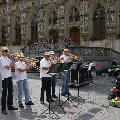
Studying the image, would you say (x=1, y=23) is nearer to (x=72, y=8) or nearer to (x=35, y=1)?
(x=35, y=1)

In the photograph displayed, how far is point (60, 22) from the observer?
3653 centimetres

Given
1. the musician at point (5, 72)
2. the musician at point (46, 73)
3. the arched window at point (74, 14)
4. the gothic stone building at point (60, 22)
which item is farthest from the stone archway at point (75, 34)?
the musician at point (5, 72)

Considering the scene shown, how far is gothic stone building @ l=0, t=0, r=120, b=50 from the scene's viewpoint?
1267 inches

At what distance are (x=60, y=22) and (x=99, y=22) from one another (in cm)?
471

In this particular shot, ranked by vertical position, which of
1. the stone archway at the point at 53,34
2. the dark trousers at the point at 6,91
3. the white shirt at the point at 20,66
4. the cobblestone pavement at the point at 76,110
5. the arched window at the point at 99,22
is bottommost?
the cobblestone pavement at the point at 76,110

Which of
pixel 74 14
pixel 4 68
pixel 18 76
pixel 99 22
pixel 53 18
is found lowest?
pixel 18 76

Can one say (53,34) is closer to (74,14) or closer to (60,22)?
(60,22)

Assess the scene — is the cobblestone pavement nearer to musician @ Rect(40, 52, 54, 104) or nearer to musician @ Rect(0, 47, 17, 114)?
musician @ Rect(0, 47, 17, 114)

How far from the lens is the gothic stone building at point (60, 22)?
3219 centimetres

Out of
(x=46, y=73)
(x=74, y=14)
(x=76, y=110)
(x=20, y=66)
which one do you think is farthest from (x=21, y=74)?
(x=74, y=14)

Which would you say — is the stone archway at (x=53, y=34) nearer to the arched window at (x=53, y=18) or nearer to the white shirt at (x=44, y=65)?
the arched window at (x=53, y=18)

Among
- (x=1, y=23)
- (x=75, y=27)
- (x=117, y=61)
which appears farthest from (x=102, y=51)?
(x=1, y=23)

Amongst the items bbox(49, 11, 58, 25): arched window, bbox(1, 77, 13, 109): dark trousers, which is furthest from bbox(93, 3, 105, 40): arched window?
bbox(1, 77, 13, 109): dark trousers

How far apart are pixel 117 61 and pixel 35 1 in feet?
51.1
